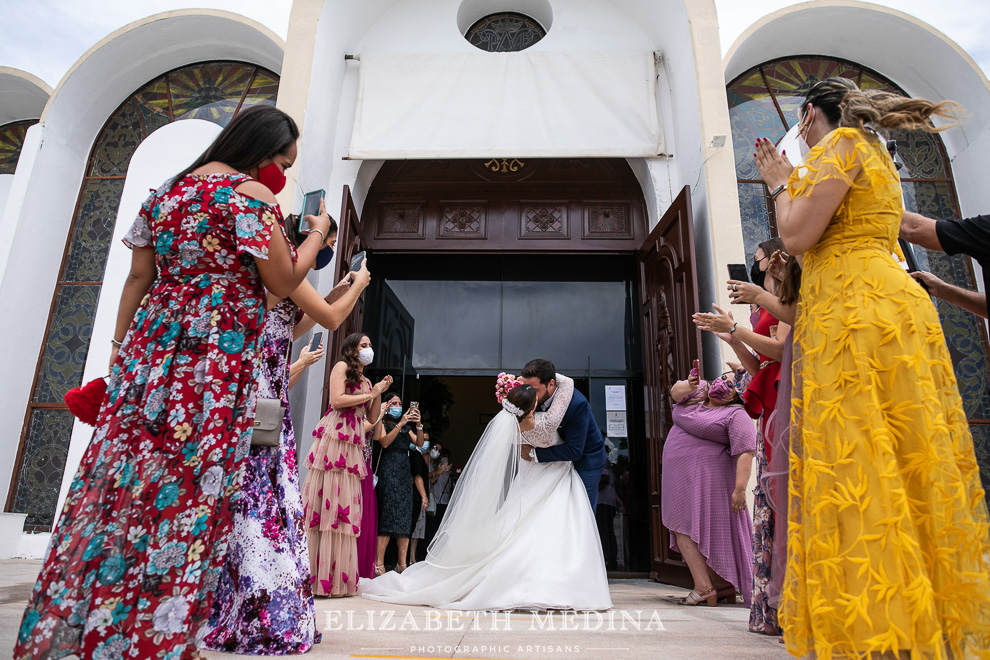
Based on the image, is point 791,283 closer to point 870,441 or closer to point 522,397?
point 870,441

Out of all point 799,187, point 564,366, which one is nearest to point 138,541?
point 799,187

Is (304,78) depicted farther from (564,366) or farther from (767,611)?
(767,611)

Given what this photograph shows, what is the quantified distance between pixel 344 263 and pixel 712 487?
136 inches

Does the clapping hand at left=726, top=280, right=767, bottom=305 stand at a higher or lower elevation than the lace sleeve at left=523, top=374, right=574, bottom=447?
higher

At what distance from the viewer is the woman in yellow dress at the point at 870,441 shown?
1305 millimetres

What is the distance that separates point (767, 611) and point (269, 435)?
2.12 m

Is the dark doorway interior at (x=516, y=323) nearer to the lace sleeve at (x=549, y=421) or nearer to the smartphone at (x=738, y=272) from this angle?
the lace sleeve at (x=549, y=421)

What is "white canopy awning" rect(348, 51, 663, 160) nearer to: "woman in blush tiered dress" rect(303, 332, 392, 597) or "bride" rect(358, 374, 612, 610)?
"woman in blush tiered dress" rect(303, 332, 392, 597)

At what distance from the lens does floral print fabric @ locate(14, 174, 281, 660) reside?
1.28 metres

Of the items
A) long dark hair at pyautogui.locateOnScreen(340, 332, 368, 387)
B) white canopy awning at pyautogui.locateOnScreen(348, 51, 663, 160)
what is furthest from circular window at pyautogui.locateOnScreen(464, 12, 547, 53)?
long dark hair at pyautogui.locateOnScreen(340, 332, 368, 387)

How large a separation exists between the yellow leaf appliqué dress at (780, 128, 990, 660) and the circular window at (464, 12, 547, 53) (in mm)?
5505

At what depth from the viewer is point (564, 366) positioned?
20.9 feet

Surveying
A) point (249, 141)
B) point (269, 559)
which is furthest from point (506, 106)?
point (269, 559)

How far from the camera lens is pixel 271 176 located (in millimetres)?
1776
